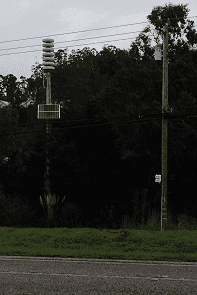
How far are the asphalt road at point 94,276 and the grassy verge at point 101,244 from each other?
100 centimetres

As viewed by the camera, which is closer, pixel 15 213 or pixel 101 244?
pixel 101 244

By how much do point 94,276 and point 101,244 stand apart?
6.17m

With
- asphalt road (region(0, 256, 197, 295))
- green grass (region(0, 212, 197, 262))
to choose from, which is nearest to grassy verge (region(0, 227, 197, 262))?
green grass (region(0, 212, 197, 262))

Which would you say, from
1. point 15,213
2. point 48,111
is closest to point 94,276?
point 15,213

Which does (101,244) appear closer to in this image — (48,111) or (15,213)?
(15,213)

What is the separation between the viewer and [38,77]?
62375 mm

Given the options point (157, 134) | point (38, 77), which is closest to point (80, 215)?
point (157, 134)

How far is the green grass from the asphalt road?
3.36 ft

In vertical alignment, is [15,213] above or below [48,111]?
below

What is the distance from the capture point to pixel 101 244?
15531mm

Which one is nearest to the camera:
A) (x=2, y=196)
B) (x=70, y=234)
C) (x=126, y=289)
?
(x=126, y=289)

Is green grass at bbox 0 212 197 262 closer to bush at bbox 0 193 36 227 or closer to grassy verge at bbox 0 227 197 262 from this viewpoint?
grassy verge at bbox 0 227 197 262

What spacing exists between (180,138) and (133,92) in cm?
490

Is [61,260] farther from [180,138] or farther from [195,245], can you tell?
[180,138]
